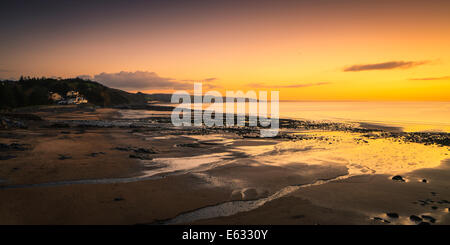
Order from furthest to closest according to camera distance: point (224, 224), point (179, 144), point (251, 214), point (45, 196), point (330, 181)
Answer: point (179, 144) < point (330, 181) < point (45, 196) < point (251, 214) < point (224, 224)

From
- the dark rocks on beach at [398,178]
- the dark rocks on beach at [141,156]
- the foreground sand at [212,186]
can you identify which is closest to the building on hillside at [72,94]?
the foreground sand at [212,186]

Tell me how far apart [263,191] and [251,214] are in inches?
95.3

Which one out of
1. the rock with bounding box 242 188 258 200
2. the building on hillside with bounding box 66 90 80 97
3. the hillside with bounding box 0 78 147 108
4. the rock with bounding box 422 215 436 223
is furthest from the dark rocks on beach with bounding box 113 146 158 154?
the building on hillside with bounding box 66 90 80 97

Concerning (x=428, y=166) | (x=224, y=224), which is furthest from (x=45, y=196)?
(x=428, y=166)

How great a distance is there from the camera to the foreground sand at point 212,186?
815cm

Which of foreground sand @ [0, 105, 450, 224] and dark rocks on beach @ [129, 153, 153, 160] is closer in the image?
foreground sand @ [0, 105, 450, 224]

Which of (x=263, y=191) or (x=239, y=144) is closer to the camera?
(x=263, y=191)

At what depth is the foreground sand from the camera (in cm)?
815

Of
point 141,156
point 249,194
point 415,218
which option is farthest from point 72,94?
point 415,218

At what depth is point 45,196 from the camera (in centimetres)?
903

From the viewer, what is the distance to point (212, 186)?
11.2 m

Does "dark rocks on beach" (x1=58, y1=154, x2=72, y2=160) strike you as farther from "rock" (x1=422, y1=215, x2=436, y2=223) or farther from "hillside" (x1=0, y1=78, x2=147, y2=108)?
"hillside" (x1=0, y1=78, x2=147, y2=108)

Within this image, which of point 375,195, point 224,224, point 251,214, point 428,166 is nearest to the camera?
point 224,224
